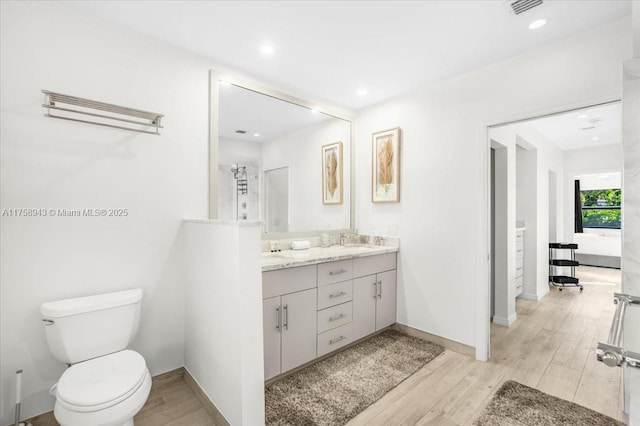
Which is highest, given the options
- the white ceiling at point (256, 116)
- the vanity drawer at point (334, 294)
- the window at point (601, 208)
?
the white ceiling at point (256, 116)

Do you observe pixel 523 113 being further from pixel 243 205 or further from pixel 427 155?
pixel 243 205

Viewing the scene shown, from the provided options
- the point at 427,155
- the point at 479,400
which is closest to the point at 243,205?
the point at 427,155

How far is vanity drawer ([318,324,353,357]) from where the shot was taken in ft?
8.13

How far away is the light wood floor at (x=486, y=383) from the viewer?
186 centimetres

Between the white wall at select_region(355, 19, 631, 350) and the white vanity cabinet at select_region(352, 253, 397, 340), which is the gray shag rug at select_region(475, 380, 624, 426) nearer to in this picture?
the white wall at select_region(355, 19, 631, 350)

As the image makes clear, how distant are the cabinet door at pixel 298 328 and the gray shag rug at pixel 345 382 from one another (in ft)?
0.46

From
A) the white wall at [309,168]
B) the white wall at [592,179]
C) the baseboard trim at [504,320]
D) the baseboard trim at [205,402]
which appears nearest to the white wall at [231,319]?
the baseboard trim at [205,402]

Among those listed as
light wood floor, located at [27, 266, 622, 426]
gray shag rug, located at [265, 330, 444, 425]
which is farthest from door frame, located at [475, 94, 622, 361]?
gray shag rug, located at [265, 330, 444, 425]

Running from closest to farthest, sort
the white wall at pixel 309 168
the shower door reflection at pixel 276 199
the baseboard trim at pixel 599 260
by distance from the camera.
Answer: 1. the shower door reflection at pixel 276 199
2. the white wall at pixel 309 168
3. the baseboard trim at pixel 599 260

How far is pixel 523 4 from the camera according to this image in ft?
5.83

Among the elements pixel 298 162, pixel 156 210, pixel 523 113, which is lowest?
pixel 156 210

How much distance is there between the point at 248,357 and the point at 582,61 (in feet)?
9.44

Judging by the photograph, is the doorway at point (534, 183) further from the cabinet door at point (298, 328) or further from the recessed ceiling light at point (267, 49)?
the recessed ceiling light at point (267, 49)

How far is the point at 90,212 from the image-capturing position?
6.32 ft
